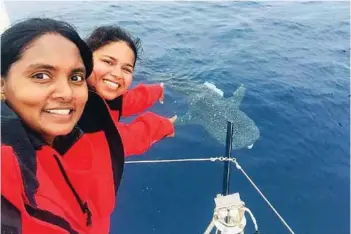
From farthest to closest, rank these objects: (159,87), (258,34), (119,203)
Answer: (258,34) < (119,203) < (159,87)

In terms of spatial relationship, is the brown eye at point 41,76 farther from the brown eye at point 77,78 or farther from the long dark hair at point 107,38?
the long dark hair at point 107,38

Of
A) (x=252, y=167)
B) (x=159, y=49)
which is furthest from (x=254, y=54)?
(x=252, y=167)

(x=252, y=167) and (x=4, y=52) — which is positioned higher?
(x=4, y=52)

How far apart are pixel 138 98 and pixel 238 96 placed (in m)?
3.92

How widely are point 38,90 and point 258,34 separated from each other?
9364 millimetres

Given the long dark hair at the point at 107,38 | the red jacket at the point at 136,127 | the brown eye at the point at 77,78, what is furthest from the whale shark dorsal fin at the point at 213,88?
the brown eye at the point at 77,78

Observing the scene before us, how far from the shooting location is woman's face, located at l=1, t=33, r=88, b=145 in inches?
53.3

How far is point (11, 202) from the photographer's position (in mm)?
1305

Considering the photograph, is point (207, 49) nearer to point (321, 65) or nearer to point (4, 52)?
point (321, 65)

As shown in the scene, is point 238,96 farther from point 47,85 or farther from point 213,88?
point 47,85

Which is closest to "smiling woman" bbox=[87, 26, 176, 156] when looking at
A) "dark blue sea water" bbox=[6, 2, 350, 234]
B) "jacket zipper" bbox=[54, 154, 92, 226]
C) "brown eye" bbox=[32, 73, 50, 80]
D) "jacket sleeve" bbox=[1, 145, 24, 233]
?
"jacket zipper" bbox=[54, 154, 92, 226]

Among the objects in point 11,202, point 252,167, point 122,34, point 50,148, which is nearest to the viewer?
point 11,202

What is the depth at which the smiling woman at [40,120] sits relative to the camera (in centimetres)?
135

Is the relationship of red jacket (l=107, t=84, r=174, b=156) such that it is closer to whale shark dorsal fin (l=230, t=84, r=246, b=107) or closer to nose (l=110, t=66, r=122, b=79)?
nose (l=110, t=66, r=122, b=79)
